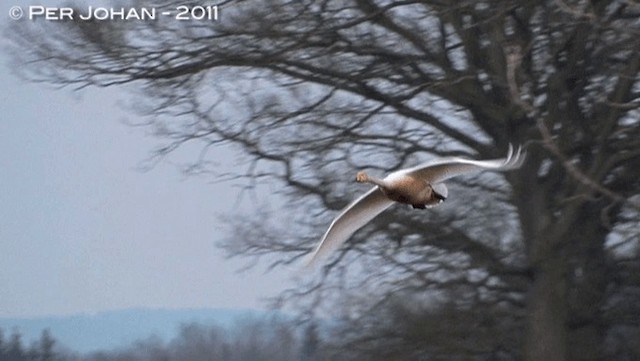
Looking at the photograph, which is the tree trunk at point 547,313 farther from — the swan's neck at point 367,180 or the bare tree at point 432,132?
the swan's neck at point 367,180

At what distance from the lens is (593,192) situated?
10016mm

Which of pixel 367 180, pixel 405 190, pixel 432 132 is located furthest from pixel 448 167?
pixel 432 132

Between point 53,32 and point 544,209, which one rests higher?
point 53,32

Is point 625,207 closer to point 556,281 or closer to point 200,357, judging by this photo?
point 556,281

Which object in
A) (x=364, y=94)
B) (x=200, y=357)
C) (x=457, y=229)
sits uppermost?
(x=364, y=94)

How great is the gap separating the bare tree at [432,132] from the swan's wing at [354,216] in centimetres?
593

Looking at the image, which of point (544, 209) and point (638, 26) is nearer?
point (638, 26)

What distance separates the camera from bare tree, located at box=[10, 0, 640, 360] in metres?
10.2

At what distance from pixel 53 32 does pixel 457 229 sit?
293 centimetres

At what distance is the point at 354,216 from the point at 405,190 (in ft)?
1.39

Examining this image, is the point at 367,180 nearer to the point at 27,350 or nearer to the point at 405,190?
the point at 405,190

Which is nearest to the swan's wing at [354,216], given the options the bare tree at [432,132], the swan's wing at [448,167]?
the swan's wing at [448,167]

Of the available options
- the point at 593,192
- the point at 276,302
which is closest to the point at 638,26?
the point at 593,192

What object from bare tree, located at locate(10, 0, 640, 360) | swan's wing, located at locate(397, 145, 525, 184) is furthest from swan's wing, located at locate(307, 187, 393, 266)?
bare tree, located at locate(10, 0, 640, 360)
